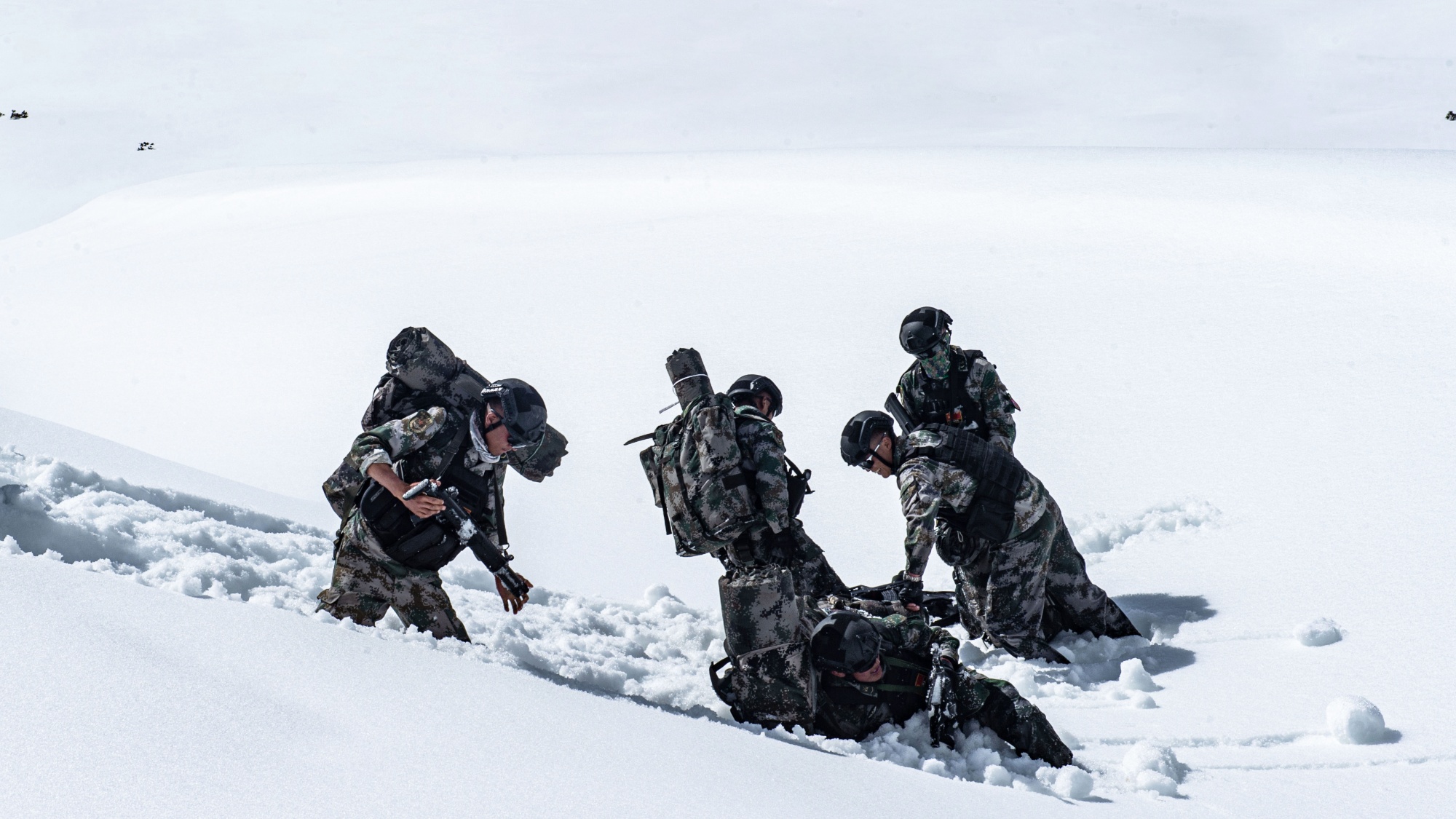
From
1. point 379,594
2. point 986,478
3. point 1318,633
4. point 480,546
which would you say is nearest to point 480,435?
point 480,546

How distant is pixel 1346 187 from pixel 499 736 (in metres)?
13.9

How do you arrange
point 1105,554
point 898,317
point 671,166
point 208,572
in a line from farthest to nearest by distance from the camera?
point 671,166
point 898,317
point 1105,554
point 208,572

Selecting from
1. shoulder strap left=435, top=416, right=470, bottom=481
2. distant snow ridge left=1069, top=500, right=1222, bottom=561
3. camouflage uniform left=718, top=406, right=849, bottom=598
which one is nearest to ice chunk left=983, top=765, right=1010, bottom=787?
camouflage uniform left=718, top=406, right=849, bottom=598

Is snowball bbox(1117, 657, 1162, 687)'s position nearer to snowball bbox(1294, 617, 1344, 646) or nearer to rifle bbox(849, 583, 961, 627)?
snowball bbox(1294, 617, 1344, 646)

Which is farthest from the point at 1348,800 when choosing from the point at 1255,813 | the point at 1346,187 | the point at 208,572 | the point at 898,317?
the point at 1346,187

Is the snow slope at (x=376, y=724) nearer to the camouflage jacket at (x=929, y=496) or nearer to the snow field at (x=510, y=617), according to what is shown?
the snow field at (x=510, y=617)

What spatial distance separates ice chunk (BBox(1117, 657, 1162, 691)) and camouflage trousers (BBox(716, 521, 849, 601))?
4.68ft

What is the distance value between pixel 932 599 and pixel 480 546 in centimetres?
292

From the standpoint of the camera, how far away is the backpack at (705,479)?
16.2ft

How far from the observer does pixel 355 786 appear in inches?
106

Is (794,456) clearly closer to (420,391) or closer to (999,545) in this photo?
(999,545)

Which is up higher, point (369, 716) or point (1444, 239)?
point (1444, 239)

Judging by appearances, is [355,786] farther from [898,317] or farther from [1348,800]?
[898,317]

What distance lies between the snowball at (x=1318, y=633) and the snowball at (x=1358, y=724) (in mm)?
999
